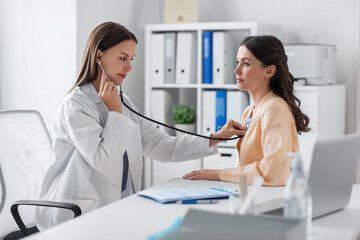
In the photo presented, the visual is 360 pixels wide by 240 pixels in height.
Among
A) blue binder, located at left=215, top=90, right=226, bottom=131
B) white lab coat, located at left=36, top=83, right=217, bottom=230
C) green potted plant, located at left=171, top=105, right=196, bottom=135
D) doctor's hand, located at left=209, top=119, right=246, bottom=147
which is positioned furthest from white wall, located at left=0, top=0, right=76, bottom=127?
doctor's hand, located at left=209, top=119, right=246, bottom=147

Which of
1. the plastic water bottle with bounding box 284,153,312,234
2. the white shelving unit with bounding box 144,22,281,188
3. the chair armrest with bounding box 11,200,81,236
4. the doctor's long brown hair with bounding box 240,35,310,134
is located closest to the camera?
the plastic water bottle with bounding box 284,153,312,234

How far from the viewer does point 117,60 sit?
7.45ft

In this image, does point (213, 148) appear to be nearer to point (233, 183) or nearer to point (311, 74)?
point (233, 183)

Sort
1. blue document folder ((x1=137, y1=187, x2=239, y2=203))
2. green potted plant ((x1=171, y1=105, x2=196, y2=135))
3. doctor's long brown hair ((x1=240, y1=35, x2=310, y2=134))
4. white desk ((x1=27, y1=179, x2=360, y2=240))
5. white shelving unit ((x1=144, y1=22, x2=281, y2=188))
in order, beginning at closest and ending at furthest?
1. white desk ((x1=27, y1=179, x2=360, y2=240))
2. blue document folder ((x1=137, y1=187, x2=239, y2=203))
3. doctor's long brown hair ((x1=240, y1=35, x2=310, y2=134))
4. white shelving unit ((x1=144, y1=22, x2=281, y2=188))
5. green potted plant ((x1=171, y1=105, x2=196, y2=135))

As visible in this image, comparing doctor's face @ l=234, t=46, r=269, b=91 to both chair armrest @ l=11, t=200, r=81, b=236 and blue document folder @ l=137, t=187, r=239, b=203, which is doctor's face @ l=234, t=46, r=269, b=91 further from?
chair armrest @ l=11, t=200, r=81, b=236

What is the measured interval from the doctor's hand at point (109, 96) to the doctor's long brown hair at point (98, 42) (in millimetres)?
100

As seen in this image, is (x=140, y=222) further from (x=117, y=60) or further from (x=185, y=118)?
(x=185, y=118)

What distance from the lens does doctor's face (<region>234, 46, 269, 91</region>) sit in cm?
221

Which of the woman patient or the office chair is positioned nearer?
the woman patient

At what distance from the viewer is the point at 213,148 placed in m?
2.41

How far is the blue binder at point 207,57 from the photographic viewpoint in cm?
376

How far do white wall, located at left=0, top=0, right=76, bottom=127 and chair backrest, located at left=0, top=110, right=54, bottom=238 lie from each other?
47.0 inches

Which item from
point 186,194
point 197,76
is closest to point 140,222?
point 186,194

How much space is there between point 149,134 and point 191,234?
1312 millimetres
